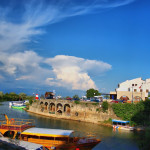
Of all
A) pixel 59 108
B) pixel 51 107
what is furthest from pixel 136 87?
pixel 51 107

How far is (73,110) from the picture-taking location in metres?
64.4

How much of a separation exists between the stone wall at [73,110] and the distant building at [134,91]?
1307cm

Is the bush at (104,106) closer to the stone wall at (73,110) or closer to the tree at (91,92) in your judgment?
the stone wall at (73,110)

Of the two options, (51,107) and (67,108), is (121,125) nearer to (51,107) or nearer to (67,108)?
(67,108)

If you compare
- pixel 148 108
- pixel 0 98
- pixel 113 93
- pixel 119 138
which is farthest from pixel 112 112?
pixel 0 98

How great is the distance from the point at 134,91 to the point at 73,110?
2755 centimetres

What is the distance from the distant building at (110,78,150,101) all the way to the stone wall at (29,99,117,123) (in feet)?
42.9

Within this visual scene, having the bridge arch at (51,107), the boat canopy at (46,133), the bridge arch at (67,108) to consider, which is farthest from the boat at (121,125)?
the bridge arch at (51,107)

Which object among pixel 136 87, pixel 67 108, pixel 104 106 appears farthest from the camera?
pixel 136 87

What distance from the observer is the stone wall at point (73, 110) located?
5844 centimetres

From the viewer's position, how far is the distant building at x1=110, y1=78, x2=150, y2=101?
67000mm

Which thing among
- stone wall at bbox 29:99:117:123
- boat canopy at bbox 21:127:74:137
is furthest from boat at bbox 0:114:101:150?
stone wall at bbox 29:99:117:123

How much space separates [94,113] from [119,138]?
20069 mm

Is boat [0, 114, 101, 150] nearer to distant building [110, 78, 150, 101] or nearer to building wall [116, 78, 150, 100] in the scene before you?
distant building [110, 78, 150, 101]
